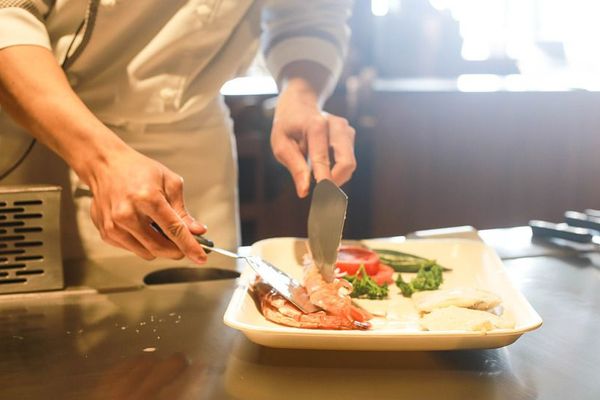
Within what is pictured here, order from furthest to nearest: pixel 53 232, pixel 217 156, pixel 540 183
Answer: pixel 540 183
pixel 217 156
pixel 53 232

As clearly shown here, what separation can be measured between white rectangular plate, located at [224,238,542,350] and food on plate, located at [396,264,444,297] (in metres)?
0.02

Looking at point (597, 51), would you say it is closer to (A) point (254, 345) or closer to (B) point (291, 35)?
(B) point (291, 35)

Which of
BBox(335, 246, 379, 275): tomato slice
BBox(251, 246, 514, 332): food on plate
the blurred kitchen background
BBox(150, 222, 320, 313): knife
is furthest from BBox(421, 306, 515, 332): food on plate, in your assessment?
the blurred kitchen background

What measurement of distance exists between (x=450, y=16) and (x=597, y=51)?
2.64 ft

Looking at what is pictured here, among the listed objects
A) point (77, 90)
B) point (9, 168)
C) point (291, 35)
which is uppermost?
point (291, 35)

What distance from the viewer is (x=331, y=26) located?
4.53 ft

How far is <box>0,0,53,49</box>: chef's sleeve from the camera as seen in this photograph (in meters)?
0.92

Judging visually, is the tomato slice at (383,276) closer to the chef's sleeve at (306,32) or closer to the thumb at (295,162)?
the thumb at (295,162)

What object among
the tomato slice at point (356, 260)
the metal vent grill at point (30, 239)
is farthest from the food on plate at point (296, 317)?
the metal vent grill at point (30, 239)

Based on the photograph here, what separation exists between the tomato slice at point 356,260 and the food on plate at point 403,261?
0.02 meters

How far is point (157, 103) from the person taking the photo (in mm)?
1217

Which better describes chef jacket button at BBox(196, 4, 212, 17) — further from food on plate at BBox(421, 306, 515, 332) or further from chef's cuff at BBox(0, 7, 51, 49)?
food on plate at BBox(421, 306, 515, 332)

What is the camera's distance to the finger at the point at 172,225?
804 millimetres

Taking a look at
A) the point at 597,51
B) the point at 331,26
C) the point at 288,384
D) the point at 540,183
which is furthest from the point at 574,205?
the point at 288,384
